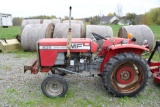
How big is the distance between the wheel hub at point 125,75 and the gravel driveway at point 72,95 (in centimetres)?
34

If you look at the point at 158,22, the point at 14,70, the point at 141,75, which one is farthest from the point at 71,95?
the point at 158,22

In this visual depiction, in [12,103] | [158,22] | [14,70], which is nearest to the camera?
[12,103]

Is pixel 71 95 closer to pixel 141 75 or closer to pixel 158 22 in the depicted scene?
pixel 141 75

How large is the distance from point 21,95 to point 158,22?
41.6 meters

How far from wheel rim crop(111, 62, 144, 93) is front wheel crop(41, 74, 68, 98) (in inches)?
38.5

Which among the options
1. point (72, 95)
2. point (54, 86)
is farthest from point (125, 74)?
point (54, 86)

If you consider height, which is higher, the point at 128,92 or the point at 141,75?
the point at 141,75

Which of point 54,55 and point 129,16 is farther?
point 129,16

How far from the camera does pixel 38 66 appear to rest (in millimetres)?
4484

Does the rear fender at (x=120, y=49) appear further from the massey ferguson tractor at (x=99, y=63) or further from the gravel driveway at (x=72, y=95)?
the gravel driveway at (x=72, y=95)

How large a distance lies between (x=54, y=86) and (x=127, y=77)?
1.48m

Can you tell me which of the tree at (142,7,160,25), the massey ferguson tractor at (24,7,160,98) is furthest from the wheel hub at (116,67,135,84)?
the tree at (142,7,160,25)

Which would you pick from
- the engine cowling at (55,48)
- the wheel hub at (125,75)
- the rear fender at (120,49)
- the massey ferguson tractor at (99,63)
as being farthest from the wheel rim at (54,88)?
the wheel hub at (125,75)

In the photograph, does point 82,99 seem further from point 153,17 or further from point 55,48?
point 153,17
